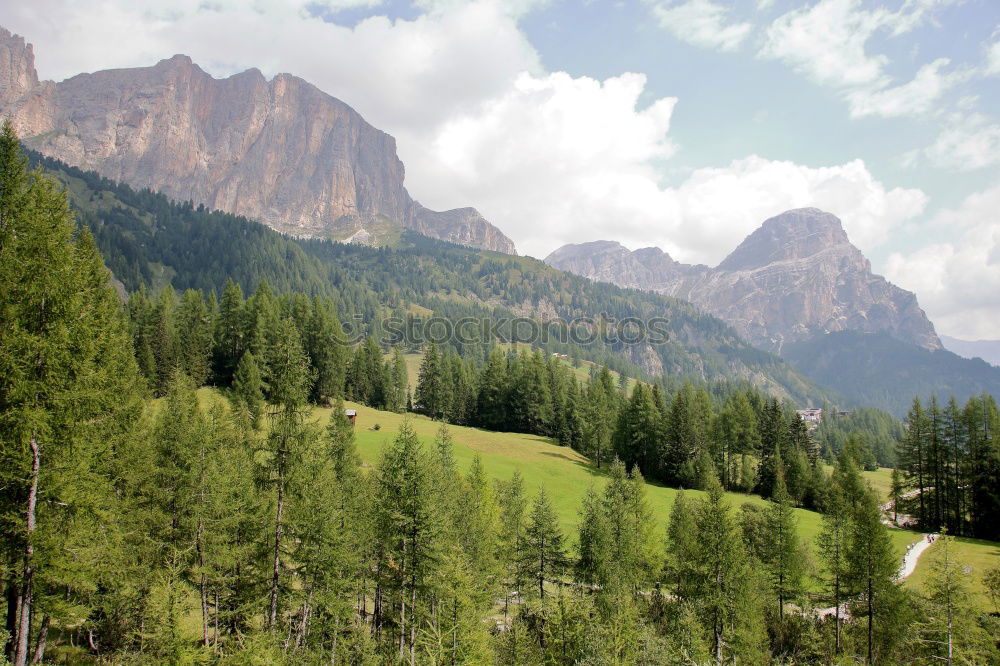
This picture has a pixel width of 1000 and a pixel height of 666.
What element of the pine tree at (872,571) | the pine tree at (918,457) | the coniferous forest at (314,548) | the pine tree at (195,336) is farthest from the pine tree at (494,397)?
the pine tree at (872,571)

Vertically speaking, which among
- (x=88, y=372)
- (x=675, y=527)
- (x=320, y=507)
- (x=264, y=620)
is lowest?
(x=264, y=620)

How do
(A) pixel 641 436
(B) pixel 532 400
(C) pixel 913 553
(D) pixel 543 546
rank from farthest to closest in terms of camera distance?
1. (B) pixel 532 400
2. (A) pixel 641 436
3. (C) pixel 913 553
4. (D) pixel 543 546

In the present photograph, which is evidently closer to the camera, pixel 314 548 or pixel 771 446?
pixel 314 548

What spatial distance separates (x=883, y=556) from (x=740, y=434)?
162 feet

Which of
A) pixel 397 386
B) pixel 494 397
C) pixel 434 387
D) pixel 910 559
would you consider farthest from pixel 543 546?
pixel 397 386

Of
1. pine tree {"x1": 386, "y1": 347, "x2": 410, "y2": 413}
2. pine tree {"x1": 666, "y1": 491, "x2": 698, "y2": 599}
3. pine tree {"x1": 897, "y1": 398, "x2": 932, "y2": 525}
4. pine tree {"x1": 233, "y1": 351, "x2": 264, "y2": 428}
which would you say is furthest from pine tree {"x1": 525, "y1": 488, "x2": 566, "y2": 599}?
pine tree {"x1": 386, "y1": 347, "x2": 410, "y2": 413}

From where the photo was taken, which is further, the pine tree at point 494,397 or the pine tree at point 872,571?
the pine tree at point 494,397

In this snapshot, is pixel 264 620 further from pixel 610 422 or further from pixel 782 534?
pixel 610 422

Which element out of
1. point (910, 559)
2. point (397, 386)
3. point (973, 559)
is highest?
point (397, 386)

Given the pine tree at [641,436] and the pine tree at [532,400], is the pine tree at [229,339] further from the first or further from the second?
the pine tree at [641,436]

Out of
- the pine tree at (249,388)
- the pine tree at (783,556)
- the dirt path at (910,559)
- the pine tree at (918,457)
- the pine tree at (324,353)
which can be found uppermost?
the pine tree at (324,353)

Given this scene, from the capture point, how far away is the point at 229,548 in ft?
90.4

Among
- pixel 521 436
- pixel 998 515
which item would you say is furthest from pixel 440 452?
pixel 998 515

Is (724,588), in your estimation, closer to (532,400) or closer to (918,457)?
(918,457)
